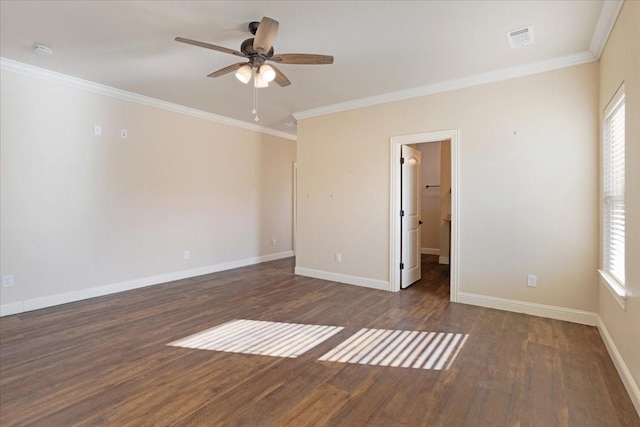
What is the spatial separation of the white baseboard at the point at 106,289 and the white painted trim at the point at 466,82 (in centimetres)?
316

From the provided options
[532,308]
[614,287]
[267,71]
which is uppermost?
[267,71]

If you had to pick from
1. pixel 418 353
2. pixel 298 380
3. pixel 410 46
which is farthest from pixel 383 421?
pixel 410 46

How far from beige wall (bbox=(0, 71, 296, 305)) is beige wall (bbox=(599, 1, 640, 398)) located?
5.22 metres

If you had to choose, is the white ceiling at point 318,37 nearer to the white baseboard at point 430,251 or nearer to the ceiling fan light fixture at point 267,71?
the ceiling fan light fixture at point 267,71

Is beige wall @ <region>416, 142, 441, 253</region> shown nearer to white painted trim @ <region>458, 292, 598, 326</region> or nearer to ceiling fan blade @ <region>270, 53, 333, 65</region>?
white painted trim @ <region>458, 292, 598, 326</region>

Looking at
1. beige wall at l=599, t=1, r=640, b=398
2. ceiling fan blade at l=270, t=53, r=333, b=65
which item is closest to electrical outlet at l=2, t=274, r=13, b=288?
ceiling fan blade at l=270, t=53, r=333, b=65

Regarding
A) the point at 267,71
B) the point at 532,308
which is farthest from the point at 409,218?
the point at 267,71

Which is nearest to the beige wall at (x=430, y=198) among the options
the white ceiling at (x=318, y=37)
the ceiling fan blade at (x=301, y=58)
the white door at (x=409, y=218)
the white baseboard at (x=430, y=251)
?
the white baseboard at (x=430, y=251)

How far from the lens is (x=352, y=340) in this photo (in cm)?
285

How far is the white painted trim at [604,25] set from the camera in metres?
2.32

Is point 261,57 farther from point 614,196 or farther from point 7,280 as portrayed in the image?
point 7,280

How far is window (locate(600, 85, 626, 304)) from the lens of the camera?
8.08ft

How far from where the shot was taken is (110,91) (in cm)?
418

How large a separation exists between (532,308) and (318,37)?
11.8 feet
